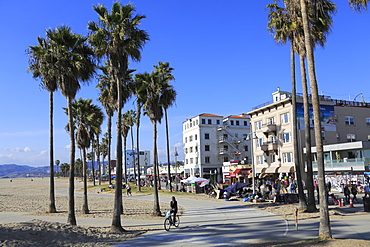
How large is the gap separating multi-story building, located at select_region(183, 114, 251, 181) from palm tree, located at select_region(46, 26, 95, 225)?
55.6 meters

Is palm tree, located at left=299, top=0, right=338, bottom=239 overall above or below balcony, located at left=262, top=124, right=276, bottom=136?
below

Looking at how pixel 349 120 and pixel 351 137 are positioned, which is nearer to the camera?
pixel 351 137

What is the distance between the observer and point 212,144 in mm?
75875

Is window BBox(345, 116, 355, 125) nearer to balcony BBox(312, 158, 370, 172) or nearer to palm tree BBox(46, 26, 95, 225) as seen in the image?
balcony BBox(312, 158, 370, 172)

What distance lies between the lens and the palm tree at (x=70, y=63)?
19078 mm

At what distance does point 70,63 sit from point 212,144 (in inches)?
2309

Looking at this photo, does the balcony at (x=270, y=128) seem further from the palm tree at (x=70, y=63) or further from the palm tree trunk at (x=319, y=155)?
the palm tree trunk at (x=319, y=155)

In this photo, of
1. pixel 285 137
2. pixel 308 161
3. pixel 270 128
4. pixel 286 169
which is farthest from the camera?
pixel 270 128

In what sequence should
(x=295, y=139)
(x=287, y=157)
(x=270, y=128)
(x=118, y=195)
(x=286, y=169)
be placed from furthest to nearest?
(x=270, y=128), (x=287, y=157), (x=286, y=169), (x=295, y=139), (x=118, y=195)

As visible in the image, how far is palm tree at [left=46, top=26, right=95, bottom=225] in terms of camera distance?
62.6 feet

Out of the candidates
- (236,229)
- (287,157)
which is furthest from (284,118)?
(236,229)

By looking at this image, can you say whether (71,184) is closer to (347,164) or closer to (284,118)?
(347,164)

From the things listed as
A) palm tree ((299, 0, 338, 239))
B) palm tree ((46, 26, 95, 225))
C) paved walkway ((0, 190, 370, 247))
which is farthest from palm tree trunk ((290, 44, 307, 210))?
palm tree ((46, 26, 95, 225))

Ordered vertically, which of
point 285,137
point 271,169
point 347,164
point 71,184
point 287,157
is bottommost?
point 271,169
